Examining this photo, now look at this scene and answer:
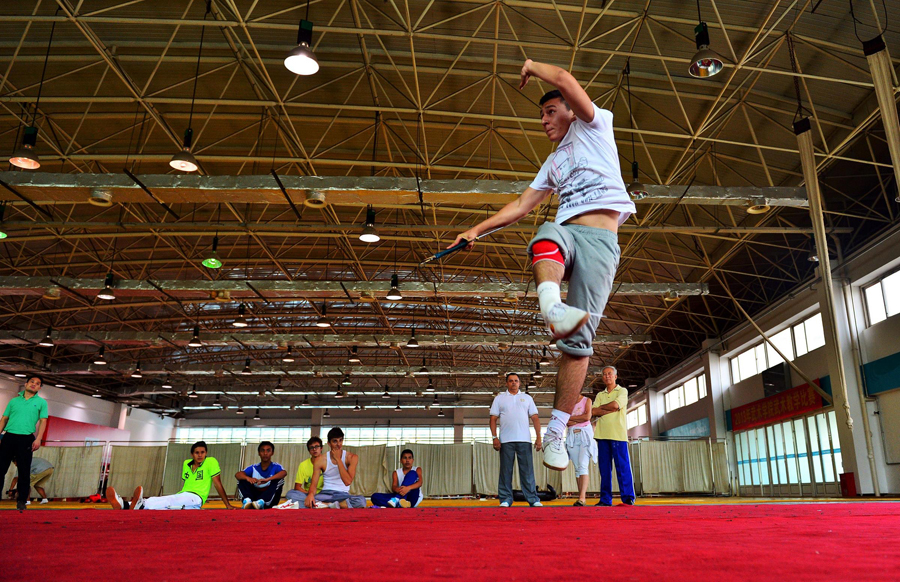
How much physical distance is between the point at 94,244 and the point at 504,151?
12.9m

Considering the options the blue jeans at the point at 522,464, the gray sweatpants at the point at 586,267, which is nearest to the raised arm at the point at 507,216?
the gray sweatpants at the point at 586,267

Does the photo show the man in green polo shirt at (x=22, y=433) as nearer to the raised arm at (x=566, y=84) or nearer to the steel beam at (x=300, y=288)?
the raised arm at (x=566, y=84)

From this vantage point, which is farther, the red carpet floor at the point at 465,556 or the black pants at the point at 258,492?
the black pants at the point at 258,492

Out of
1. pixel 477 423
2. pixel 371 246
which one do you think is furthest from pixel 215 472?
pixel 477 423

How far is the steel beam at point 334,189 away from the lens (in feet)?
37.4

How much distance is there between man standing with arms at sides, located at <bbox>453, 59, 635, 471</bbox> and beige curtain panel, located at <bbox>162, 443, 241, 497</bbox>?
640 inches

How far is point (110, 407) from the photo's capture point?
3575 cm

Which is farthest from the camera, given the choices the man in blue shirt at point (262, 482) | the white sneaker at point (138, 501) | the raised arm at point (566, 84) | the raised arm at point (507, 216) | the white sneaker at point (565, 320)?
the man in blue shirt at point (262, 482)

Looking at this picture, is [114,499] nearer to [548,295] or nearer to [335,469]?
[335,469]

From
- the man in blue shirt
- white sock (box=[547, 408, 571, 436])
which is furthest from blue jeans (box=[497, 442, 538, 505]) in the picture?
white sock (box=[547, 408, 571, 436])

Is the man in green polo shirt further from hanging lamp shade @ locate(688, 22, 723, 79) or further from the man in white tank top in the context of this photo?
hanging lamp shade @ locate(688, 22, 723, 79)

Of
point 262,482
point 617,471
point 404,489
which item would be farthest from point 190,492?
point 617,471

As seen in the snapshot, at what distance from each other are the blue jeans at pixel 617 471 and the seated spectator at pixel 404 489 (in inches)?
122

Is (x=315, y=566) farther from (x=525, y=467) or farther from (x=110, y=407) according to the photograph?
(x=110, y=407)
